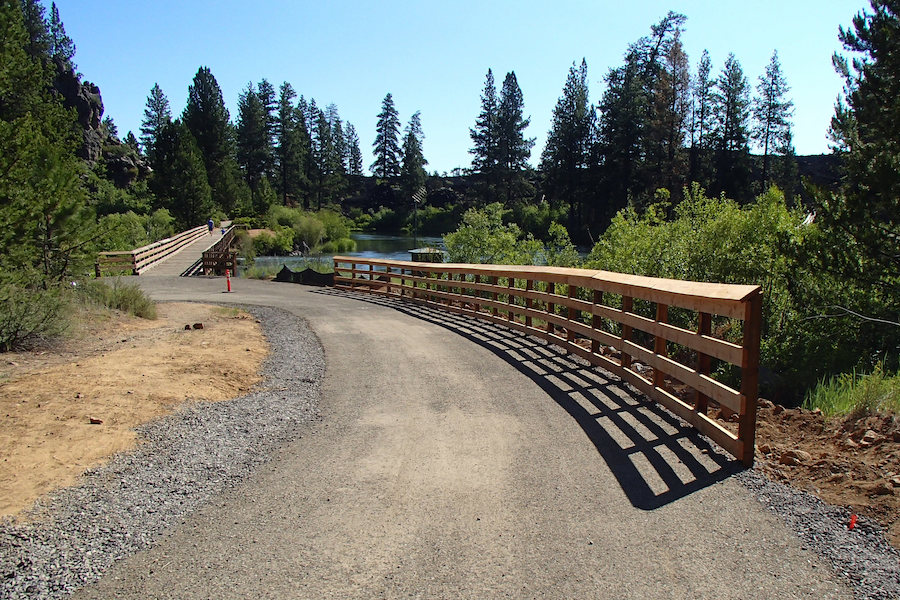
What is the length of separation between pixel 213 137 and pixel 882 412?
80023 mm

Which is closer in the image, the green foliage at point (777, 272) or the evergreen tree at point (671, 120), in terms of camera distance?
the green foliage at point (777, 272)

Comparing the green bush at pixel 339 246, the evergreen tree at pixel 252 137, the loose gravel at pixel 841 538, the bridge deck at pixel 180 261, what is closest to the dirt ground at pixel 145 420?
the loose gravel at pixel 841 538

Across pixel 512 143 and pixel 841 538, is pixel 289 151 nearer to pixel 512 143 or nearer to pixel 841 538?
pixel 512 143

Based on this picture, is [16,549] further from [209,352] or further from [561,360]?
[561,360]

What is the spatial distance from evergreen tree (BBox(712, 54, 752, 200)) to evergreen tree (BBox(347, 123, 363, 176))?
9317cm

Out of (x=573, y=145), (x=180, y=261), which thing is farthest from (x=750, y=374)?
(x=573, y=145)

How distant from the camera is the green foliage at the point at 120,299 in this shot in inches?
507

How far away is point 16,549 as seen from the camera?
3.36 m

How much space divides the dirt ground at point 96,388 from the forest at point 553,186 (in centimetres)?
112

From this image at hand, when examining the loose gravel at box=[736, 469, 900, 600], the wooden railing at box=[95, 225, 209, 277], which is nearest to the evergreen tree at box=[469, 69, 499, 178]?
the wooden railing at box=[95, 225, 209, 277]

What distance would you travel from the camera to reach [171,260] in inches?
1270

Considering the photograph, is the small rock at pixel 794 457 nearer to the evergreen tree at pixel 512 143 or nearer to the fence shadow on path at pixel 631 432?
the fence shadow on path at pixel 631 432

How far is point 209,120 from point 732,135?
62.8 metres

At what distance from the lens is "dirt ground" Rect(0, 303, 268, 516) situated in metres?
4.59
